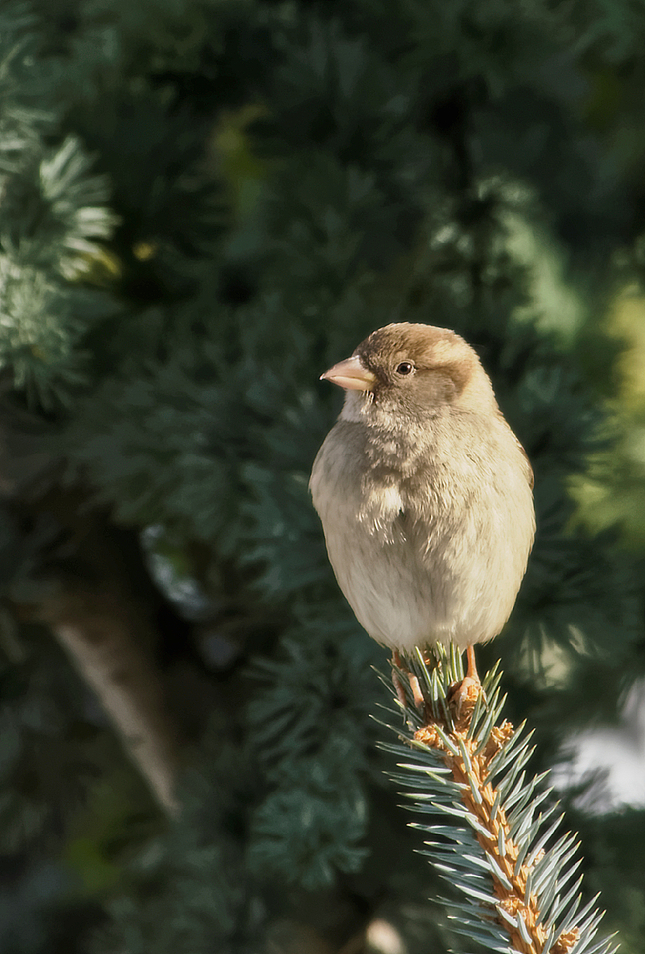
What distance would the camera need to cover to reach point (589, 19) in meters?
1.05

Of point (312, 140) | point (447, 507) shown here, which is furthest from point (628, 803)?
point (312, 140)

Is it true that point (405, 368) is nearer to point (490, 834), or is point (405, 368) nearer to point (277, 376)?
point (277, 376)

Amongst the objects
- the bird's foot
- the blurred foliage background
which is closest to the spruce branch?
the bird's foot

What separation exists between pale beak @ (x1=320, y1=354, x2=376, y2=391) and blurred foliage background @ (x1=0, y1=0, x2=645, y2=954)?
0.42 feet

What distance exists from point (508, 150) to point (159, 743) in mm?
980

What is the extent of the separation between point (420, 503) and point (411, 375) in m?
0.14

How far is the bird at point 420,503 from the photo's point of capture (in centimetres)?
76

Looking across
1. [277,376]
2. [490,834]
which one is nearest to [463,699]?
[490,834]

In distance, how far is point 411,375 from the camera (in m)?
0.83

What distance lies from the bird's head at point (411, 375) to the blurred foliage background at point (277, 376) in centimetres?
10

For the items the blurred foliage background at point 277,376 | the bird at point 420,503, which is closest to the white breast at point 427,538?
the bird at point 420,503

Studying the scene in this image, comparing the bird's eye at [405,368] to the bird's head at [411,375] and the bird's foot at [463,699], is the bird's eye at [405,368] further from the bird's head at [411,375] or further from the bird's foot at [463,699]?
the bird's foot at [463,699]

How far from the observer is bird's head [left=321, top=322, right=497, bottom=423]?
0.80m

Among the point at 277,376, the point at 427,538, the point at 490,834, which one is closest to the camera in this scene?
the point at 490,834
